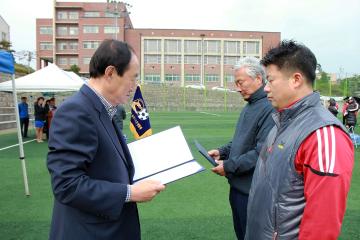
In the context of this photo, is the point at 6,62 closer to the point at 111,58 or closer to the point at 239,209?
the point at 239,209

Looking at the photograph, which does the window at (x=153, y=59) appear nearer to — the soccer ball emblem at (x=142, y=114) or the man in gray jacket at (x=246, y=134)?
the soccer ball emblem at (x=142, y=114)

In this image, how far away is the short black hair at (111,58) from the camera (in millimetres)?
1894

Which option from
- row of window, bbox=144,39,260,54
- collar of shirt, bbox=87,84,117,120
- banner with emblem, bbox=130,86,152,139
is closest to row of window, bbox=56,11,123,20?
row of window, bbox=144,39,260,54

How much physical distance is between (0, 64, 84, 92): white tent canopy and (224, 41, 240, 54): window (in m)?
68.9

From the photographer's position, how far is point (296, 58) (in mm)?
1935

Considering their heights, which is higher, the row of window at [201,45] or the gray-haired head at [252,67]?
the row of window at [201,45]

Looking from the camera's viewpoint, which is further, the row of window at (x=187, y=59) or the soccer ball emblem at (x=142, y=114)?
the row of window at (x=187, y=59)

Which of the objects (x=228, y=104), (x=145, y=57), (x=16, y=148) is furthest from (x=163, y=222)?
(x=145, y=57)

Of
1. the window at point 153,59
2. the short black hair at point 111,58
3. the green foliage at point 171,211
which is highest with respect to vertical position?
the window at point 153,59

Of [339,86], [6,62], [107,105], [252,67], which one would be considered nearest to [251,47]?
[339,86]

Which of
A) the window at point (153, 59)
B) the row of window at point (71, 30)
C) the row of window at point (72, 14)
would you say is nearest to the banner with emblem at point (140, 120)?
the row of window at point (71, 30)

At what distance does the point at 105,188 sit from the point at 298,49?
1.14 meters

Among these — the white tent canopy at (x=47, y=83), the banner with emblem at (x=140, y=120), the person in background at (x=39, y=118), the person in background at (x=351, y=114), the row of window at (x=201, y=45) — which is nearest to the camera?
the banner with emblem at (x=140, y=120)

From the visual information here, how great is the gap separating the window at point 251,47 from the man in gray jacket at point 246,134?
3151 inches
